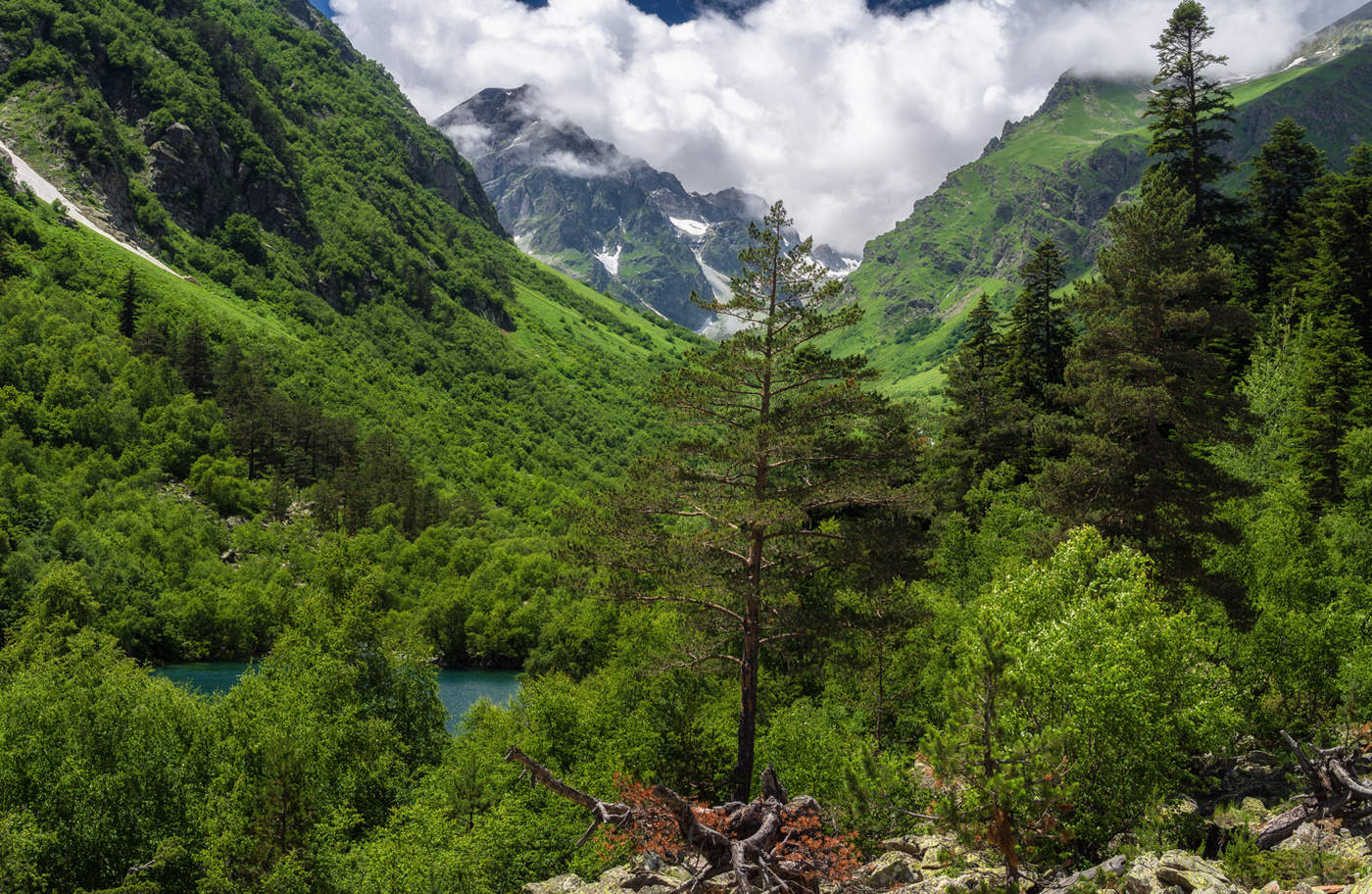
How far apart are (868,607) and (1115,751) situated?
10.7 m

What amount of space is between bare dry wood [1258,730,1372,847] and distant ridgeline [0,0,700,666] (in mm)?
43115

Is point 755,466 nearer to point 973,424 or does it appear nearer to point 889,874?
point 889,874

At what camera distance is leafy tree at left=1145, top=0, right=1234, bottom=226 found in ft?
142

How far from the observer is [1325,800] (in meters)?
15.3

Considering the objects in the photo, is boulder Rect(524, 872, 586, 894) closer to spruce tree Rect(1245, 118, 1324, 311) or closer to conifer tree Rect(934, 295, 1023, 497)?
conifer tree Rect(934, 295, 1023, 497)

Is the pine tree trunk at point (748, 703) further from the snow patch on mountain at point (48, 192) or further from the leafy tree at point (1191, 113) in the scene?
the snow patch on mountain at point (48, 192)

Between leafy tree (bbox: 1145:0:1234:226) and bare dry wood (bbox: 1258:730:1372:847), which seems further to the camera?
leafy tree (bbox: 1145:0:1234:226)

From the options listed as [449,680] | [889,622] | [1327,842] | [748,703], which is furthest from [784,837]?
[449,680]

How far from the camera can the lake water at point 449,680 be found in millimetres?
70438

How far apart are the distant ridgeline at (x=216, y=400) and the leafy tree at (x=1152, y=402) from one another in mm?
38227

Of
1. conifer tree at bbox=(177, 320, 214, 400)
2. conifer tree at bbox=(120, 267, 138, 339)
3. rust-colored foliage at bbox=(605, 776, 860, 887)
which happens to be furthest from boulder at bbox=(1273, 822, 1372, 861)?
conifer tree at bbox=(120, 267, 138, 339)

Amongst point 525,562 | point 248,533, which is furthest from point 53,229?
point 525,562

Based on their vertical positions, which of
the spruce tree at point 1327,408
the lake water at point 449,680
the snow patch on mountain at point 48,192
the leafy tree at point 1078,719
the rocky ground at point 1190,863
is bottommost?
the lake water at point 449,680

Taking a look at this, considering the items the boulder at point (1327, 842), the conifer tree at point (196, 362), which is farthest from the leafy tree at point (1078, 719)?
the conifer tree at point (196, 362)
